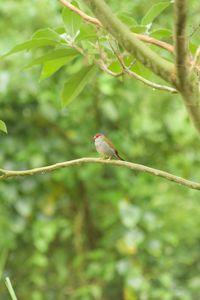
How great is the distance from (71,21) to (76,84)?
96 millimetres

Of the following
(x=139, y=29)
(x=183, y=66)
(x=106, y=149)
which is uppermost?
(x=106, y=149)

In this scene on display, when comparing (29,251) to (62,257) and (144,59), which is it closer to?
(62,257)

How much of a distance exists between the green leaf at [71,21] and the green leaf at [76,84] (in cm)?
8

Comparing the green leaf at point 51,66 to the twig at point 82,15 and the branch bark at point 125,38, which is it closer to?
the twig at point 82,15

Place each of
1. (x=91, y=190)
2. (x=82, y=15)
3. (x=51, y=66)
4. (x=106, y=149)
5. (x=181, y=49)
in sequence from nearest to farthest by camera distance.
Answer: (x=181, y=49) < (x=82, y=15) < (x=51, y=66) < (x=106, y=149) < (x=91, y=190)

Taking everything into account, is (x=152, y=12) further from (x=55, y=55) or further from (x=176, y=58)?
(x=176, y=58)

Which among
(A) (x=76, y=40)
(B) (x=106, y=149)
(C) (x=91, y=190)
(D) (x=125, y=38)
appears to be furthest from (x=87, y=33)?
(C) (x=91, y=190)

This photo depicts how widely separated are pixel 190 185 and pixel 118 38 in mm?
256

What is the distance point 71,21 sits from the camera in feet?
2.31

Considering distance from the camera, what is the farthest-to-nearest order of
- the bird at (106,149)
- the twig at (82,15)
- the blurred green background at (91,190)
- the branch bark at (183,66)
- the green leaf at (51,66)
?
the blurred green background at (91,190), the bird at (106,149), the green leaf at (51,66), the twig at (82,15), the branch bark at (183,66)

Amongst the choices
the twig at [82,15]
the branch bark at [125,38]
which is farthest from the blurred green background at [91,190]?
the branch bark at [125,38]

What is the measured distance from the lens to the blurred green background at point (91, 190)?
7.50ft

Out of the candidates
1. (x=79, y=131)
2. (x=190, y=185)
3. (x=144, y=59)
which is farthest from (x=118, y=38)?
(x=79, y=131)

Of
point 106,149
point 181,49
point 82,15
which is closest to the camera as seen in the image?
point 181,49
